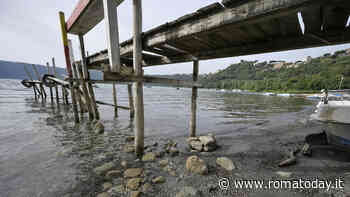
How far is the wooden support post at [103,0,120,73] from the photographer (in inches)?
111

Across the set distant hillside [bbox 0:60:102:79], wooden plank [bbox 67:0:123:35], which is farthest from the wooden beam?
distant hillside [bbox 0:60:102:79]

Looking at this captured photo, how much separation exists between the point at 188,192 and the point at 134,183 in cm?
116

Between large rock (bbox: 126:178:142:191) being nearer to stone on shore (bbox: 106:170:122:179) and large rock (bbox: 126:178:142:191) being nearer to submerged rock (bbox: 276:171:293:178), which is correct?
stone on shore (bbox: 106:170:122:179)

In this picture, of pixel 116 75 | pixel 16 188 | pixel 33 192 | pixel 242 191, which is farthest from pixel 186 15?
pixel 16 188

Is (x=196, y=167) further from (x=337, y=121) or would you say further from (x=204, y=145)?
(x=337, y=121)

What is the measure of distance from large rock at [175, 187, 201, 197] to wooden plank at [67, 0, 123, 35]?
4.40 m

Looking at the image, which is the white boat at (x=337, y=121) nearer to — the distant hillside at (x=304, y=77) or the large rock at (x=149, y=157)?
the large rock at (x=149, y=157)

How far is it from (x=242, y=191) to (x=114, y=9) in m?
4.80

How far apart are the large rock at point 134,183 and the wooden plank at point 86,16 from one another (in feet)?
13.5

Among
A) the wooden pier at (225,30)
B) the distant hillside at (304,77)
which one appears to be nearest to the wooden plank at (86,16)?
the wooden pier at (225,30)

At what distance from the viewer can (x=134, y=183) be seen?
2.63 metres

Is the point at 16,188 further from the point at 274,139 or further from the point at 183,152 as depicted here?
the point at 274,139

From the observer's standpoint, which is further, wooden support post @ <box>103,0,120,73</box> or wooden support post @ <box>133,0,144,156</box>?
wooden support post @ <box>133,0,144,156</box>

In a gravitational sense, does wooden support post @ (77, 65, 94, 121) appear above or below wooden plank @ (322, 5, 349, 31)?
below
